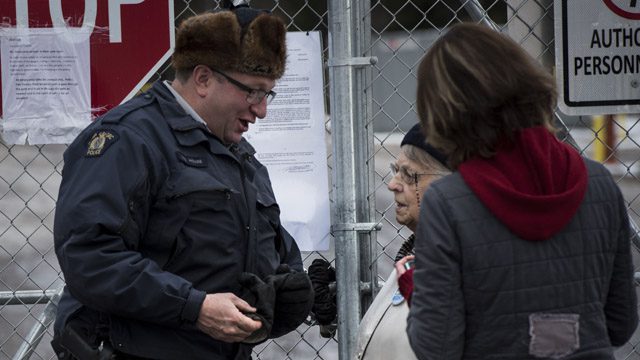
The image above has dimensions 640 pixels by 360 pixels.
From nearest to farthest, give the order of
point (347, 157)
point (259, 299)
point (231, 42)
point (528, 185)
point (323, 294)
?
point (528, 185) → point (259, 299) → point (231, 42) → point (347, 157) → point (323, 294)

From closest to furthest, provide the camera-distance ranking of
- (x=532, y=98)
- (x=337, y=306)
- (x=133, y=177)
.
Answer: (x=532, y=98) < (x=133, y=177) < (x=337, y=306)

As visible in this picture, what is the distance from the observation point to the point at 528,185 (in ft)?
7.50

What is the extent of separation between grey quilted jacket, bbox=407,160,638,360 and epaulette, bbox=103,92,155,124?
1.06m

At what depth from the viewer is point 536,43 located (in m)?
3.87

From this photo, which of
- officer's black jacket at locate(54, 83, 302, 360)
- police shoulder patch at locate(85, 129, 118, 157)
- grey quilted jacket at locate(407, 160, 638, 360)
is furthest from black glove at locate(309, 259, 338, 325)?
grey quilted jacket at locate(407, 160, 638, 360)

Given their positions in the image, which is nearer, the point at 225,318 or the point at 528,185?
the point at 528,185

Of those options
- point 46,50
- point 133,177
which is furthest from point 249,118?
point 46,50

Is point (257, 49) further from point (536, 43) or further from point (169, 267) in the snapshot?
point (536, 43)

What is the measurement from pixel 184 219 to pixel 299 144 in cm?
93

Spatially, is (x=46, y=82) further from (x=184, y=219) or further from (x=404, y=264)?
(x=404, y=264)

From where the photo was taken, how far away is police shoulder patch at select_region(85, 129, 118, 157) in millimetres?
2889

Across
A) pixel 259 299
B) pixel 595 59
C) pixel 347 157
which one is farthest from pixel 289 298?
pixel 595 59

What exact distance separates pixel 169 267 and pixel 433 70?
1.05 meters

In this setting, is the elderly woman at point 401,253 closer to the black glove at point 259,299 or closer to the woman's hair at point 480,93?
the black glove at point 259,299
